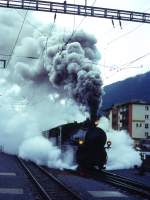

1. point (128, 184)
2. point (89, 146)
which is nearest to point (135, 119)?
point (89, 146)

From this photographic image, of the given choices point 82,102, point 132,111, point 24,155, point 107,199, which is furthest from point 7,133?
point 132,111

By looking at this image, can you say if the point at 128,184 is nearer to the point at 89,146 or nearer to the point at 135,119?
the point at 89,146

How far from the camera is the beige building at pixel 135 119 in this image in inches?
3686

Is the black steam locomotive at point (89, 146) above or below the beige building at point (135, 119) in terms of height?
below

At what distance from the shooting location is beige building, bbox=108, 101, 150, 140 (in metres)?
93.6

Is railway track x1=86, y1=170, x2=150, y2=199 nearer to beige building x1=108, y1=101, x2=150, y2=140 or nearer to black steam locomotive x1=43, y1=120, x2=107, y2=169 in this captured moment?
black steam locomotive x1=43, y1=120, x2=107, y2=169

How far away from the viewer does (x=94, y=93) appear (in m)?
23.5

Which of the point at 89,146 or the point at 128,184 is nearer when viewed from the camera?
the point at 128,184

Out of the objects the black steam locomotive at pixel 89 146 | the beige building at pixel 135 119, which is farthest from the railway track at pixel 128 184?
the beige building at pixel 135 119

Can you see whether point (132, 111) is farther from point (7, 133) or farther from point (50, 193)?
point (50, 193)

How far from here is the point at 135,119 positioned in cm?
9688

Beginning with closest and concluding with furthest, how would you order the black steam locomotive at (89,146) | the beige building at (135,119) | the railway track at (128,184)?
the railway track at (128,184) < the black steam locomotive at (89,146) < the beige building at (135,119)

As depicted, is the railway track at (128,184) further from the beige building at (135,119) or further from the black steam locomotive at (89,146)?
the beige building at (135,119)

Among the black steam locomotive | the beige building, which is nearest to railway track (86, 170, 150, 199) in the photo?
the black steam locomotive
